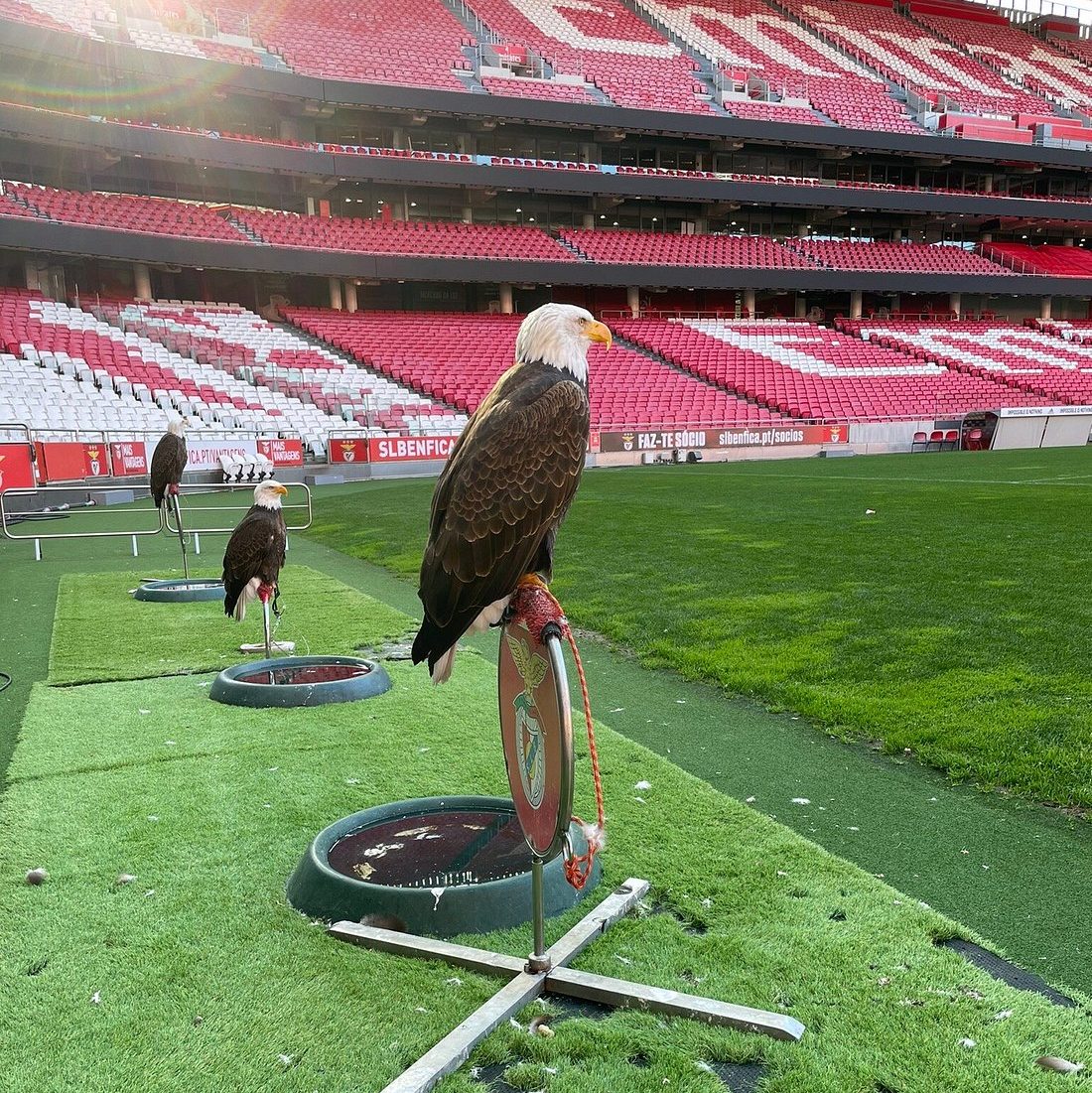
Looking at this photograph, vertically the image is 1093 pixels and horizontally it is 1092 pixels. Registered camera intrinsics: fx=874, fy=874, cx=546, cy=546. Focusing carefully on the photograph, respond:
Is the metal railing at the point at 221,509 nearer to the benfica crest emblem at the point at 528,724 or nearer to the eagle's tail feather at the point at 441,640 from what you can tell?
the eagle's tail feather at the point at 441,640

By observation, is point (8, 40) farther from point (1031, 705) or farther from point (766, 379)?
point (1031, 705)

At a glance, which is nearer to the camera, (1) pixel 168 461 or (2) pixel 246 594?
(2) pixel 246 594

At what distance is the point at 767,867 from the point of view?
278 centimetres

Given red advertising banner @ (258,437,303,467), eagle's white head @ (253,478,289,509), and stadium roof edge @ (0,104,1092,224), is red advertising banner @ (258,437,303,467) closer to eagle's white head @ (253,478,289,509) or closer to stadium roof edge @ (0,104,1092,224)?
stadium roof edge @ (0,104,1092,224)

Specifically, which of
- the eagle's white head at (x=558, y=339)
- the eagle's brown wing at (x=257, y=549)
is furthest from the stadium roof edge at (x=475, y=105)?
the eagle's white head at (x=558, y=339)

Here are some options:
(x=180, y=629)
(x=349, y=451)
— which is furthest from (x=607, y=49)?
(x=180, y=629)

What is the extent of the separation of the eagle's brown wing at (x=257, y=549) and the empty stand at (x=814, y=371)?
985 inches

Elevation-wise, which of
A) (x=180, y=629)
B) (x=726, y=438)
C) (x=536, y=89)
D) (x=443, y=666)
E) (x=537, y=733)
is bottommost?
(x=180, y=629)

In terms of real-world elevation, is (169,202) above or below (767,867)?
above

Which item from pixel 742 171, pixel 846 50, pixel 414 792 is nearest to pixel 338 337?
pixel 742 171

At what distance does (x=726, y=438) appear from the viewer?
2547cm

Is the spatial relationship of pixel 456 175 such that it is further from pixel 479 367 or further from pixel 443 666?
pixel 443 666

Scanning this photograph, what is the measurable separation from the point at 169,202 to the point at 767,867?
3170 cm

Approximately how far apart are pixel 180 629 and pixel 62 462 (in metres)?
10.3
